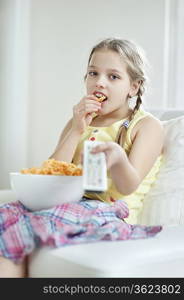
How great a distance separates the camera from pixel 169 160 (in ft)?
5.94

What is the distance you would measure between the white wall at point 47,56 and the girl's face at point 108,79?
1.69 meters

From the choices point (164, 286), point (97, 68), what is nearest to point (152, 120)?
point (97, 68)

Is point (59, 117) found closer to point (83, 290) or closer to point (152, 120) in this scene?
point (152, 120)

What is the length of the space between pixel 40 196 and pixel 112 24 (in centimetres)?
245

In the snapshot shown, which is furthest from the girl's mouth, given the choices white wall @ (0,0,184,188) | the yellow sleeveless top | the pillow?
white wall @ (0,0,184,188)

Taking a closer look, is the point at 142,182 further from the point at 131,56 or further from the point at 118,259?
the point at 118,259

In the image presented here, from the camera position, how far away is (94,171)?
3.68 ft

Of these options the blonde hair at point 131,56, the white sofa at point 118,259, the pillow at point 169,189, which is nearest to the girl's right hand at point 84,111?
the blonde hair at point 131,56

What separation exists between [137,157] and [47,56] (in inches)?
92.2

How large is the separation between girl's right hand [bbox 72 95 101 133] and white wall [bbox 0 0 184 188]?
1.73 m

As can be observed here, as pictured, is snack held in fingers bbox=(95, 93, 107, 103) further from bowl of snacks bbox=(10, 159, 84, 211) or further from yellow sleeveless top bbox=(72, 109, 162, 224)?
bowl of snacks bbox=(10, 159, 84, 211)

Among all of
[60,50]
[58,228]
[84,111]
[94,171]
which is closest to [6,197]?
[84,111]

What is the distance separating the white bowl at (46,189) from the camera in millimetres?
1369

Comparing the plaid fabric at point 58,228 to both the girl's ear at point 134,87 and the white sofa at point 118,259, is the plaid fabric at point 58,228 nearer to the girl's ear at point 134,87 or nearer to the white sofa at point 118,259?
the white sofa at point 118,259
